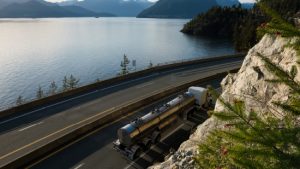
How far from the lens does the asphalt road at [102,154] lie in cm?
2361

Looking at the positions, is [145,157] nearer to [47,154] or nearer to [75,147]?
[75,147]

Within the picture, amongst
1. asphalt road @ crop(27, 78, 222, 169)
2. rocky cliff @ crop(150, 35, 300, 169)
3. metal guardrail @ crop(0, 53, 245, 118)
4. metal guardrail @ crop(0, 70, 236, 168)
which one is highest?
rocky cliff @ crop(150, 35, 300, 169)

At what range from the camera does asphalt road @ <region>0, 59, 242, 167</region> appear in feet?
86.6

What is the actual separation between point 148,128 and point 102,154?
451 cm

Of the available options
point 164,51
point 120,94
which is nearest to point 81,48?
point 164,51

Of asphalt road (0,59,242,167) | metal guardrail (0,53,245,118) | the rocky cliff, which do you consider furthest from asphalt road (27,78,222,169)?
metal guardrail (0,53,245,118)

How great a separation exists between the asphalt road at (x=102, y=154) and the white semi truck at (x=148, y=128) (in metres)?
0.77

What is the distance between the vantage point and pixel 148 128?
25.4 m

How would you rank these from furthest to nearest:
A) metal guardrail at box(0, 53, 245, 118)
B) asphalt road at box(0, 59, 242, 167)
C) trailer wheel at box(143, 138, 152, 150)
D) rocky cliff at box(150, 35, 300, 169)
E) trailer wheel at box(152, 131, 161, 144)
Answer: metal guardrail at box(0, 53, 245, 118), asphalt road at box(0, 59, 242, 167), trailer wheel at box(152, 131, 161, 144), trailer wheel at box(143, 138, 152, 150), rocky cliff at box(150, 35, 300, 169)

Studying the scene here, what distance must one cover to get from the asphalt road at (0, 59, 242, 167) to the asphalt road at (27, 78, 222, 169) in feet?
8.54

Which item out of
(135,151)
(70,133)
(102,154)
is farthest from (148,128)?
(70,133)

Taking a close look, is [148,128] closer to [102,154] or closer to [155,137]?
[155,137]

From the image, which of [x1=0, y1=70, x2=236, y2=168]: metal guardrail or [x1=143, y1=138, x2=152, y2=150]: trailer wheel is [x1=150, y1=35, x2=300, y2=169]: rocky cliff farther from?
[x1=0, y1=70, x2=236, y2=168]: metal guardrail

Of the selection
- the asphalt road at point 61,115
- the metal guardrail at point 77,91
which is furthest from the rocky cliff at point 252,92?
the metal guardrail at point 77,91
